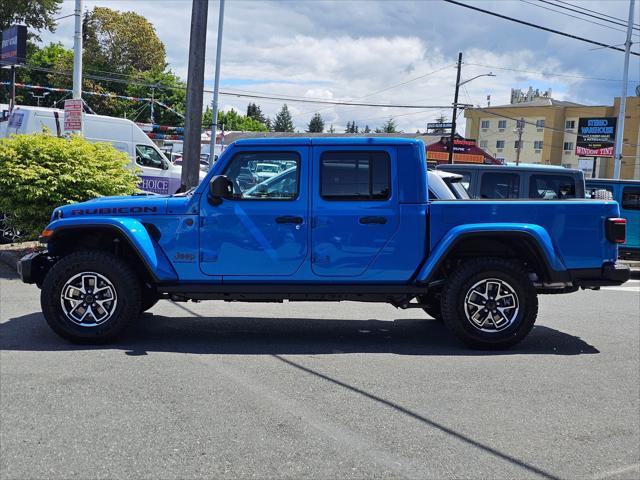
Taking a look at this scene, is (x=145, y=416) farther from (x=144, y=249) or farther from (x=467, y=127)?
(x=467, y=127)

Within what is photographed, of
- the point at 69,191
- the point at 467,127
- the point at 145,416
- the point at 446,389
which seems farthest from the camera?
the point at 467,127

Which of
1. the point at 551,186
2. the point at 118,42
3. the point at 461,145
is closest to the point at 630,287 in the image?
the point at 551,186

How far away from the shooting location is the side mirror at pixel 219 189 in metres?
6.09

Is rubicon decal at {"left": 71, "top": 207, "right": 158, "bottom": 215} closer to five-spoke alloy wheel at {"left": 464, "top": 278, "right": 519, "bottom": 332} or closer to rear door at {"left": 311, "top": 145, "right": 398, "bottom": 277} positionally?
rear door at {"left": 311, "top": 145, "right": 398, "bottom": 277}

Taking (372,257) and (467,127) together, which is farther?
(467,127)

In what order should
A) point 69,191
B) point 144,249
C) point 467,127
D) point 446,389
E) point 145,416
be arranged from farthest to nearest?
point 467,127, point 69,191, point 144,249, point 446,389, point 145,416

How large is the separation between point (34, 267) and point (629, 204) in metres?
12.9

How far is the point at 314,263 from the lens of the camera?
20.6ft

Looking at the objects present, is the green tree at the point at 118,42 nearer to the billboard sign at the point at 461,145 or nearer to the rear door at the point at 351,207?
the billboard sign at the point at 461,145

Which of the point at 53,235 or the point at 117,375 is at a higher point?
the point at 53,235

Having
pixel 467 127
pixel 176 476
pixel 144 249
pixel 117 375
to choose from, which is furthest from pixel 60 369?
pixel 467 127

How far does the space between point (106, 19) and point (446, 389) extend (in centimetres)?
7533

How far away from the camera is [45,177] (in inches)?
407

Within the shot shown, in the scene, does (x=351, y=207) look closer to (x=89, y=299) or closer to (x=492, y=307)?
(x=492, y=307)
